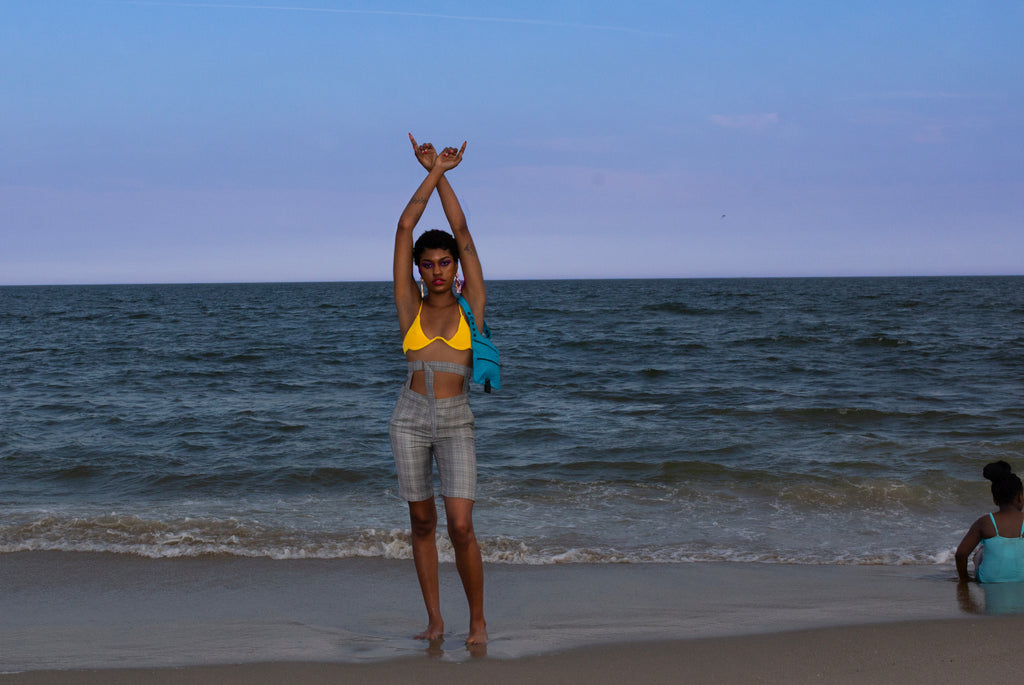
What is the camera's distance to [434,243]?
12.6 feet

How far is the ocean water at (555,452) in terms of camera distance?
6.46 metres

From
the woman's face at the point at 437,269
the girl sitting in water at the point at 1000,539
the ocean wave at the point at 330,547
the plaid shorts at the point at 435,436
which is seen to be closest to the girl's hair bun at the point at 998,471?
the girl sitting in water at the point at 1000,539

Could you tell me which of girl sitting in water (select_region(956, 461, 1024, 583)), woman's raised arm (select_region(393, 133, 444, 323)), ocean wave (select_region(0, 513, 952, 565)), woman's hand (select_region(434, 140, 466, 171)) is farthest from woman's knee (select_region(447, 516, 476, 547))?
girl sitting in water (select_region(956, 461, 1024, 583))

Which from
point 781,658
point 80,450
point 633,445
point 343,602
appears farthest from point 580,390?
point 781,658

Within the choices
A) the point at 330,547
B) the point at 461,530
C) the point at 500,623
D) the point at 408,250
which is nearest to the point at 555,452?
the point at 330,547

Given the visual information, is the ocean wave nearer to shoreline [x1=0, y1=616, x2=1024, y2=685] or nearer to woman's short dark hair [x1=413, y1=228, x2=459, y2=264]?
shoreline [x1=0, y1=616, x2=1024, y2=685]

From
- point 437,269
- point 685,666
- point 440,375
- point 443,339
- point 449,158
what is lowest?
point 685,666

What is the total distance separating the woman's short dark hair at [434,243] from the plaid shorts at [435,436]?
49cm

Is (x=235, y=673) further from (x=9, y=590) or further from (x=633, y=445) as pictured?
(x=633, y=445)

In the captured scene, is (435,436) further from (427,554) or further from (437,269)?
(437,269)

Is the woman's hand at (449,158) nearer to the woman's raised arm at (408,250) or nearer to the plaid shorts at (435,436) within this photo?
the woman's raised arm at (408,250)

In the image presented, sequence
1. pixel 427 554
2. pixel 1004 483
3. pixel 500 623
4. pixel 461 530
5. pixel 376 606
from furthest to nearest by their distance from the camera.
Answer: pixel 1004 483 → pixel 376 606 → pixel 500 623 → pixel 427 554 → pixel 461 530

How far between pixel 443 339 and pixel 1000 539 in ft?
11.5

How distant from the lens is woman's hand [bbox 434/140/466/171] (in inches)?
153
